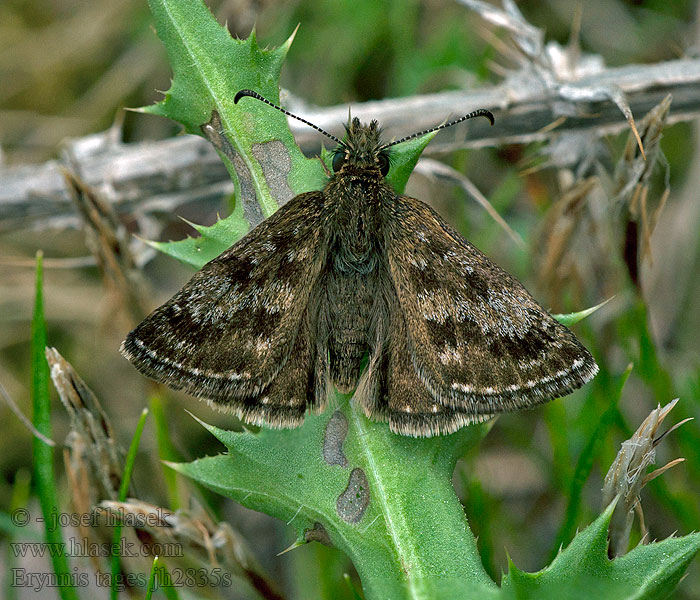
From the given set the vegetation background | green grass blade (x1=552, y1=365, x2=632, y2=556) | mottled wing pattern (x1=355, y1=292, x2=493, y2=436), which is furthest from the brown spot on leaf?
green grass blade (x1=552, y1=365, x2=632, y2=556)

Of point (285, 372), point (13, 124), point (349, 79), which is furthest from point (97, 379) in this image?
point (349, 79)

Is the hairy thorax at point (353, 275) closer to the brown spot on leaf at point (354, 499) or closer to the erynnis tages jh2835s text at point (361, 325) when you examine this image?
the erynnis tages jh2835s text at point (361, 325)

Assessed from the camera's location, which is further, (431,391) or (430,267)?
(430,267)

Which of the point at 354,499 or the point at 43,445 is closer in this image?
the point at 354,499

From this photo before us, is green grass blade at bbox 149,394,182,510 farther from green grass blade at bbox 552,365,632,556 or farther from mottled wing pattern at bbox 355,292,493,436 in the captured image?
green grass blade at bbox 552,365,632,556

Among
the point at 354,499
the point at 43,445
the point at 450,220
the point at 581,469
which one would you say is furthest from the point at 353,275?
the point at 450,220

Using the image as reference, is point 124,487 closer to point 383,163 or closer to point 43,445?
point 43,445

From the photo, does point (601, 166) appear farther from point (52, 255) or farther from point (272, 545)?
point (52, 255)

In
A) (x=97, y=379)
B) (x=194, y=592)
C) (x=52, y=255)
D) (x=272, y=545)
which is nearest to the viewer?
(x=194, y=592)
